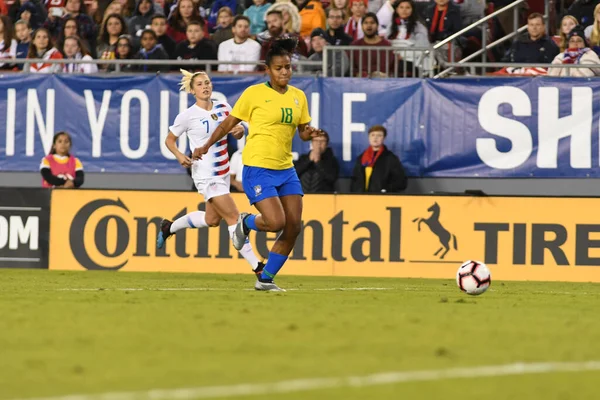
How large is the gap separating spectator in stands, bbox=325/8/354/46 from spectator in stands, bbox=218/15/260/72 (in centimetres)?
119

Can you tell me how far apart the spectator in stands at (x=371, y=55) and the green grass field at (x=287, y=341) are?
6.95 m

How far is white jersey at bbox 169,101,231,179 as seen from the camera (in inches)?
611

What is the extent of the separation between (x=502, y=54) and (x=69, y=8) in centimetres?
778

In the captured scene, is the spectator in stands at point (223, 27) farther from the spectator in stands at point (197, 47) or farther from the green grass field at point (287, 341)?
the green grass field at point (287, 341)

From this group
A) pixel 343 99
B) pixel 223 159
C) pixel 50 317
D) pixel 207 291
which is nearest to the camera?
pixel 50 317

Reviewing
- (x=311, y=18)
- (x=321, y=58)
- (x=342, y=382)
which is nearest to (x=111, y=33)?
(x=311, y=18)

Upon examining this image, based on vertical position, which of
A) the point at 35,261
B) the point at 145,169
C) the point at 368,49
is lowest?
the point at 35,261

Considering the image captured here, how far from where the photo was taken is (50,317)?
10.3 meters

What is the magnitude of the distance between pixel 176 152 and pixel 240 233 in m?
1.43

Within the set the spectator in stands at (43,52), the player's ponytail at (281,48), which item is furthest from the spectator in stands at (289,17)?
the player's ponytail at (281,48)

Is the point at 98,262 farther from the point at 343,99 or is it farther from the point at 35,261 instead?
the point at 343,99

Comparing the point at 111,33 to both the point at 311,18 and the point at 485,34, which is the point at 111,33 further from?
the point at 485,34

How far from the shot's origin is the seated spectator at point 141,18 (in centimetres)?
2288

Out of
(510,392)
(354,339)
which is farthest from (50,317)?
(510,392)
